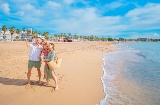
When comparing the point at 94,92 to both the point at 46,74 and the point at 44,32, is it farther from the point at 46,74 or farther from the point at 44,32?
the point at 44,32

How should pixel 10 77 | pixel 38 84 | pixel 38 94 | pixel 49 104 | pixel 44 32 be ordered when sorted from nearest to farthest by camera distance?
pixel 49 104, pixel 38 94, pixel 38 84, pixel 10 77, pixel 44 32

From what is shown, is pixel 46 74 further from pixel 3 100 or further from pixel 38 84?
pixel 3 100

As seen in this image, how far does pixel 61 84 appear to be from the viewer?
7242 millimetres

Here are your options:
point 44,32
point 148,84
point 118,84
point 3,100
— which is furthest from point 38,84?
point 44,32

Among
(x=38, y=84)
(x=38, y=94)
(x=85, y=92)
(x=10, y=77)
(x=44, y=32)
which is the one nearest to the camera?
(x=38, y=94)

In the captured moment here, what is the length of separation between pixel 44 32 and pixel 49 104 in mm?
131136

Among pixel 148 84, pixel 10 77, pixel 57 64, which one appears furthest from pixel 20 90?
pixel 148 84

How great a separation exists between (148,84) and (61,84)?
414 cm

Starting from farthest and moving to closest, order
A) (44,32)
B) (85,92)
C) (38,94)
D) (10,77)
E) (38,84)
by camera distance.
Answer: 1. (44,32)
2. (10,77)
3. (38,84)
4. (85,92)
5. (38,94)

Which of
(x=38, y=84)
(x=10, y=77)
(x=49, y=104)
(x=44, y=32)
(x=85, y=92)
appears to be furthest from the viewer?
(x=44, y=32)

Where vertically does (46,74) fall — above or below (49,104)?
above

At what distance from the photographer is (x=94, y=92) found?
262 inches

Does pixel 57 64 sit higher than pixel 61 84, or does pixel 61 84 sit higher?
pixel 57 64

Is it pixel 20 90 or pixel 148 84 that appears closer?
pixel 20 90
